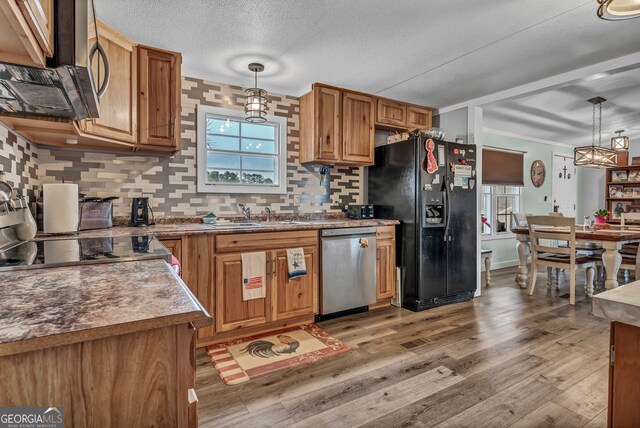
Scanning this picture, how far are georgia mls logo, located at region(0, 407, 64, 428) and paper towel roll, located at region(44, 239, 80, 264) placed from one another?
75 cm

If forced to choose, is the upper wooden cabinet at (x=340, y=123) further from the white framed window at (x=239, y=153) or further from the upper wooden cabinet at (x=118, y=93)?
the upper wooden cabinet at (x=118, y=93)

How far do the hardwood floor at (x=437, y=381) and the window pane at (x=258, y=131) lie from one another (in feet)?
6.51

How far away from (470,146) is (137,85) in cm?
330

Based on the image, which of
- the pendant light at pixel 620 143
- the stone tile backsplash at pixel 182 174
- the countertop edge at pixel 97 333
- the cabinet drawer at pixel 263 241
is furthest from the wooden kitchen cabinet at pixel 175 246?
the pendant light at pixel 620 143

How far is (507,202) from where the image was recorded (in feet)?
19.3

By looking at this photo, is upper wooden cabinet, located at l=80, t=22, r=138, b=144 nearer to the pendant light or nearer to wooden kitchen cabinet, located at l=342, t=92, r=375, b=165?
wooden kitchen cabinet, located at l=342, t=92, r=375, b=165

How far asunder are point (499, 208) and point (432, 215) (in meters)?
2.96

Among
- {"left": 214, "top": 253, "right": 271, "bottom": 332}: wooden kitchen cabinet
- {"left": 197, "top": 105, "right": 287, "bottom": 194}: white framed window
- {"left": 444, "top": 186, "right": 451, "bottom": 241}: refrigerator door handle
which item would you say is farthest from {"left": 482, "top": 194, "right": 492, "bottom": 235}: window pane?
{"left": 214, "top": 253, "right": 271, "bottom": 332}: wooden kitchen cabinet

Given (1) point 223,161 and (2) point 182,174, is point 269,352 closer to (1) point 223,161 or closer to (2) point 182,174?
(2) point 182,174

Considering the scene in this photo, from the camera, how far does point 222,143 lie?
328 cm

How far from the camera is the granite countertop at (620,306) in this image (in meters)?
0.78

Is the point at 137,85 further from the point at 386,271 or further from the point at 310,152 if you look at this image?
the point at 386,271

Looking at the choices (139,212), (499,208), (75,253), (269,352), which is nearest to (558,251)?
(499,208)

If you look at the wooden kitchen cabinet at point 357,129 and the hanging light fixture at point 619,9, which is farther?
the wooden kitchen cabinet at point 357,129
